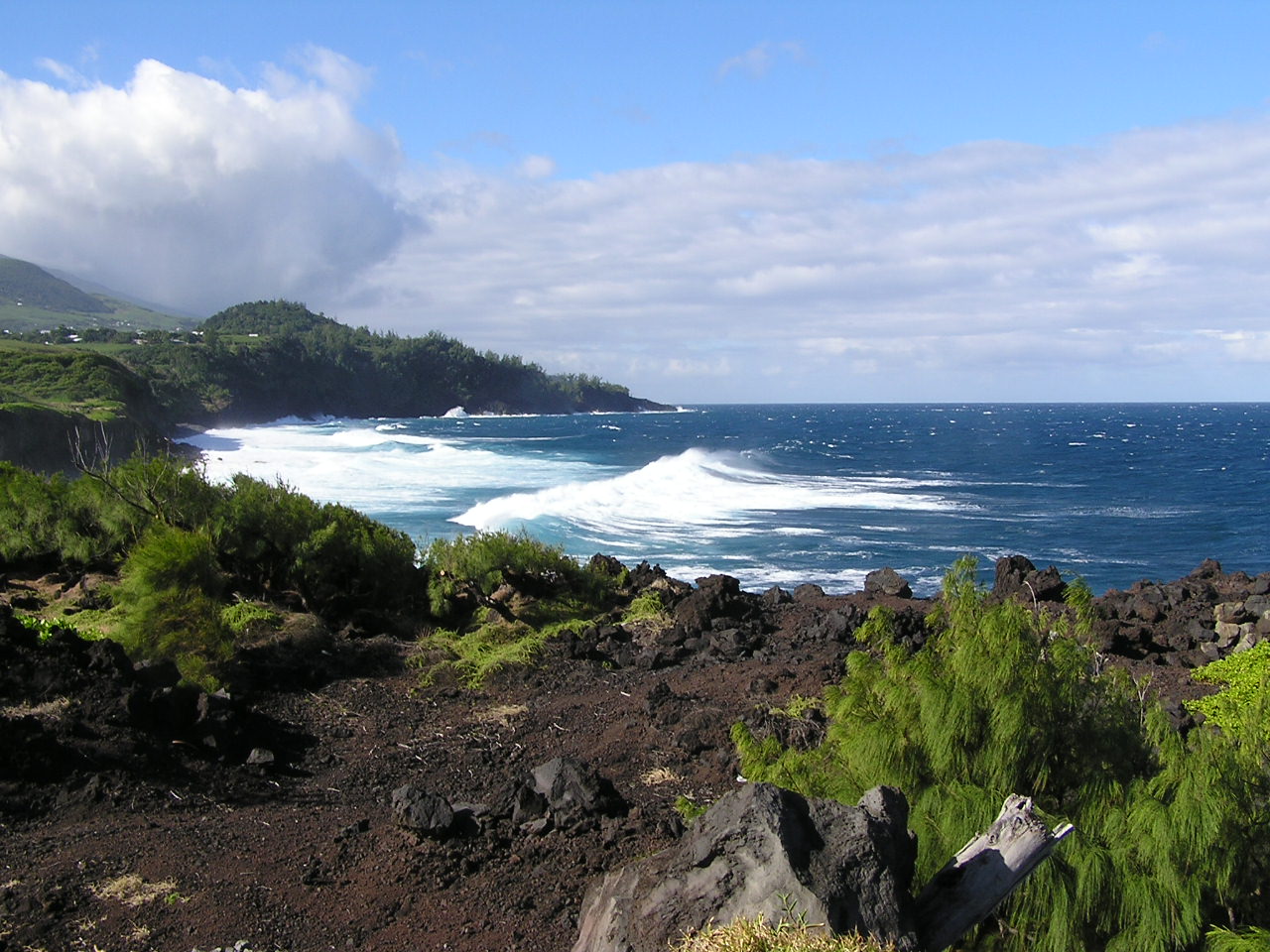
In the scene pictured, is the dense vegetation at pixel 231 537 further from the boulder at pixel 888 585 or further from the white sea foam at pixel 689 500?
the white sea foam at pixel 689 500

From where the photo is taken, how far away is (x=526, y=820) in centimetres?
804

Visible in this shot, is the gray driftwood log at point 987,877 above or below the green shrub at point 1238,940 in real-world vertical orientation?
above

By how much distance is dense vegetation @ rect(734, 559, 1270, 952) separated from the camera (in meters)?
5.26

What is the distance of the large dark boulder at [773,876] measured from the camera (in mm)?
4293

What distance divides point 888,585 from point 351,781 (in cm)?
1399

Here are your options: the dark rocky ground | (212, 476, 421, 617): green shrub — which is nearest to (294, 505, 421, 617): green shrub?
(212, 476, 421, 617): green shrub

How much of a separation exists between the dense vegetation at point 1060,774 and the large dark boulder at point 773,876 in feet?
3.79

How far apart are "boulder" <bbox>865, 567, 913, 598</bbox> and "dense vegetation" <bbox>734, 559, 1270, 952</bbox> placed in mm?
13352

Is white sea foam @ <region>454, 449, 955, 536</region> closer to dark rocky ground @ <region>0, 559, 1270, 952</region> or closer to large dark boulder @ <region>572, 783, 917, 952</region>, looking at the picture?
dark rocky ground @ <region>0, 559, 1270, 952</region>

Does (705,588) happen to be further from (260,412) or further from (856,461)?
(260,412)

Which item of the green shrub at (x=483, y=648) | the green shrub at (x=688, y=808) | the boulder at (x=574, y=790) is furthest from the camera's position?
the green shrub at (x=483, y=648)

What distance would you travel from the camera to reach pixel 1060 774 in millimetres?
6281

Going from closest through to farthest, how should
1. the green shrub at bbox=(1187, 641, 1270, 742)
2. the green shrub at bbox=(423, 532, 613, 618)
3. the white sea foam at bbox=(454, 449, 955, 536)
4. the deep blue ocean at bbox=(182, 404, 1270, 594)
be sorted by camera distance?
the green shrub at bbox=(1187, 641, 1270, 742) < the green shrub at bbox=(423, 532, 613, 618) < the deep blue ocean at bbox=(182, 404, 1270, 594) < the white sea foam at bbox=(454, 449, 955, 536)

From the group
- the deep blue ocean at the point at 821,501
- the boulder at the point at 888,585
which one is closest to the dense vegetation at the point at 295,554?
the deep blue ocean at the point at 821,501
